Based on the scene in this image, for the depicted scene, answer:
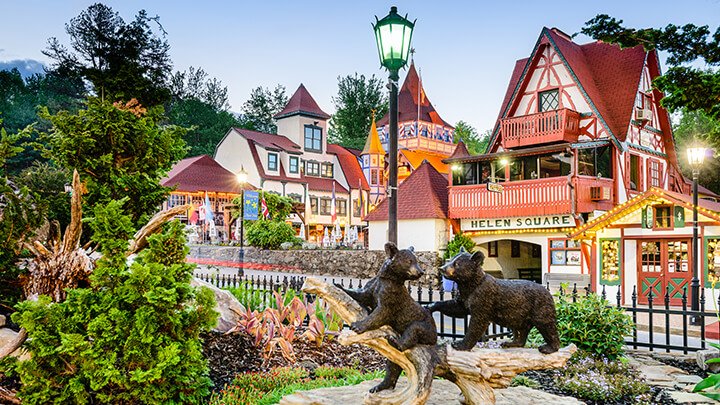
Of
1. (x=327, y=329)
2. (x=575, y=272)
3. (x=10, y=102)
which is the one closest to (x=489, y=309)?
(x=327, y=329)

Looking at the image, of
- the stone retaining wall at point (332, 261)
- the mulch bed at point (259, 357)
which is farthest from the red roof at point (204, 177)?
the mulch bed at point (259, 357)

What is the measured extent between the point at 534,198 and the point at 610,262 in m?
4.17

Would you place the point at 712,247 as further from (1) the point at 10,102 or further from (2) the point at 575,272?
(1) the point at 10,102

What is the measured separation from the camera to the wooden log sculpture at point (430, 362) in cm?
448

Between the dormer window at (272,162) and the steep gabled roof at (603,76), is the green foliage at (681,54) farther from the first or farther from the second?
the dormer window at (272,162)

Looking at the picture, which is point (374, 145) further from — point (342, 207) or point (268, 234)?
point (268, 234)

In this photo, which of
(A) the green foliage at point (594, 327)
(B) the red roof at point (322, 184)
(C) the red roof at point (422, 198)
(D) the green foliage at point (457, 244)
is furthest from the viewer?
(B) the red roof at point (322, 184)

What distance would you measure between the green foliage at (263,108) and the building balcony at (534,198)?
48.7m

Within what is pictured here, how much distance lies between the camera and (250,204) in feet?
84.2

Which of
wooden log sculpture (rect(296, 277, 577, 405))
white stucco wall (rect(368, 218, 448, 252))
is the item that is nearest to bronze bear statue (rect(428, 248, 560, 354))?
wooden log sculpture (rect(296, 277, 577, 405))

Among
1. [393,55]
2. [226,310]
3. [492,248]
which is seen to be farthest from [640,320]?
[393,55]

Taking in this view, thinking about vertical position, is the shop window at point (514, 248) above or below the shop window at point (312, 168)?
below

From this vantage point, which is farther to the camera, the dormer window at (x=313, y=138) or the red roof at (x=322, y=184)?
the dormer window at (x=313, y=138)

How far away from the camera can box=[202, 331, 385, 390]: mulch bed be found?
7.06 meters
